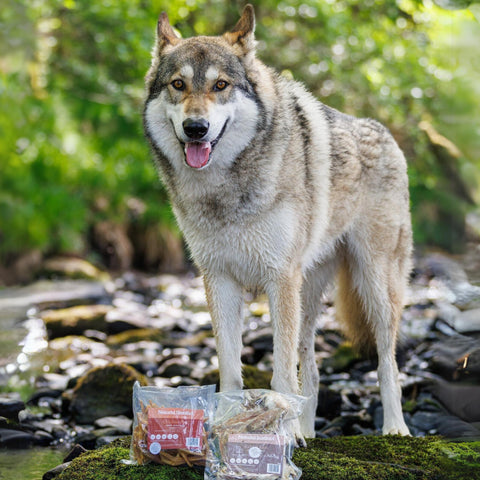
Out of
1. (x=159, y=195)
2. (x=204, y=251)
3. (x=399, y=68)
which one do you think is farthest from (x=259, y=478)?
(x=159, y=195)

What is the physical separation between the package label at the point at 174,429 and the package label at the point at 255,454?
17cm

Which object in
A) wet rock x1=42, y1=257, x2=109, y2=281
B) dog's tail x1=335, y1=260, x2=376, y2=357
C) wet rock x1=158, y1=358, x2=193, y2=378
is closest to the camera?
dog's tail x1=335, y1=260, x2=376, y2=357

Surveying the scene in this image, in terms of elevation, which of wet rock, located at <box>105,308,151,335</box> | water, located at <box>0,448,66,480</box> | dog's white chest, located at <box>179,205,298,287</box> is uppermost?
dog's white chest, located at <box>179,205,298,287</box>

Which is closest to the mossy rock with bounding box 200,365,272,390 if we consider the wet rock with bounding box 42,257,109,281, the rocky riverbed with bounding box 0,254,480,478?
the rocky riverbed with bounding box 0,254,480,478

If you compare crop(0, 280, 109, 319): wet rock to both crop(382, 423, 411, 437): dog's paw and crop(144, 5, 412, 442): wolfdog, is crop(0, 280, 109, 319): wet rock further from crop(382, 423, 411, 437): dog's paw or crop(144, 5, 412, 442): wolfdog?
crop(382, 423, 411, 437): dog's paw

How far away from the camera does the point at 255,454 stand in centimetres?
277

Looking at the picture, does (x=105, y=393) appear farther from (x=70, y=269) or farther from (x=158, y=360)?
(x=70, y=269)

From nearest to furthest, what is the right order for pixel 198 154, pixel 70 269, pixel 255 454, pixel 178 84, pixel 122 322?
pixel 255 454, pixel 198 154, pixel 178 84, pixel 122 322, pixel 70 269

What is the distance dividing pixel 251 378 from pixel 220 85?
2.31 metres

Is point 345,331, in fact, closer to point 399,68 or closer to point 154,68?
point 154,68

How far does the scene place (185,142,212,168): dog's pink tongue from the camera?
327 centimetres

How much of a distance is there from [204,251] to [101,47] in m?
6.99

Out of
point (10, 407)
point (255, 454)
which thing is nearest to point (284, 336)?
point (255, 454)

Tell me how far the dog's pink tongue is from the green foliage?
195 inches
